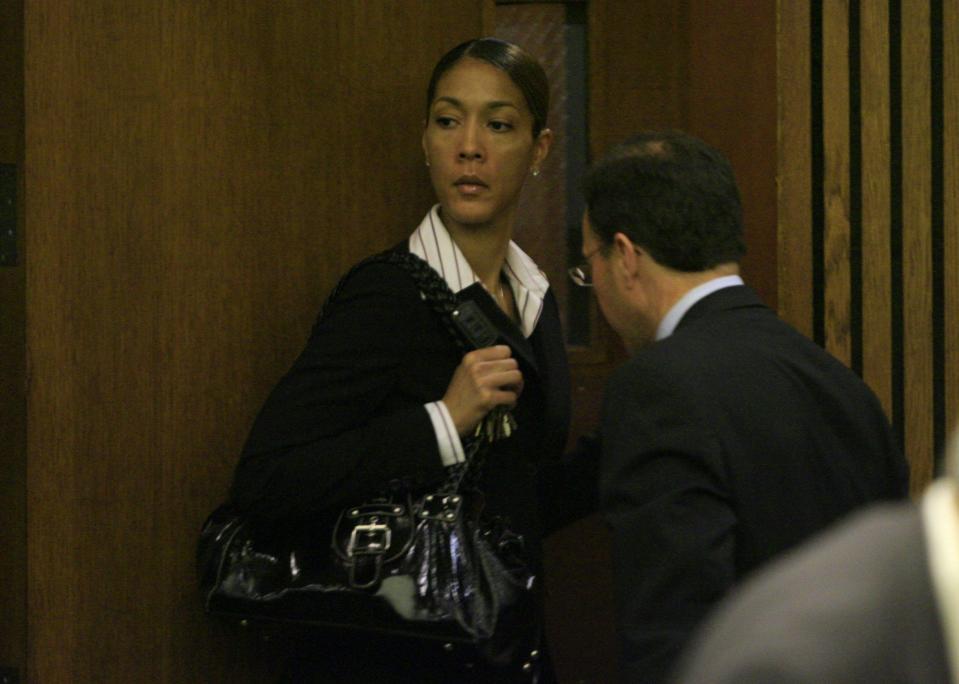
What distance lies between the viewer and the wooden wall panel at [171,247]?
223 cm

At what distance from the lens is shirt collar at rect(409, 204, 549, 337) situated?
2.28 metres

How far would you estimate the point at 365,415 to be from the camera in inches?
84.9

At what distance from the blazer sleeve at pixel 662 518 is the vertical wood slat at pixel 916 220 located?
3.21 feet

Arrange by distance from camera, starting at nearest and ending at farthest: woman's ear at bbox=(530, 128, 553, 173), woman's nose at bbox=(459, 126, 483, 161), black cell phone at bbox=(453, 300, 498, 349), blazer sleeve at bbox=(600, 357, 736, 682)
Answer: blazer sleeve at bbox=(600, 357, 736, 682) → black cell phone at bbox=(453, 300, 498, 349) → woman's nose at bbox=(459, 126, 483, 161) → woman's ear at bbox=(530, 128, 553, 173)

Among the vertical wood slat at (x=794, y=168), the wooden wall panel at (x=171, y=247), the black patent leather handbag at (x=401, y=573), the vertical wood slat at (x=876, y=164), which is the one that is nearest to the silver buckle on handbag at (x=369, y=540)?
the black patent leather handbag at (x=401, y=573)

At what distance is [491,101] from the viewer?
2.35 meters

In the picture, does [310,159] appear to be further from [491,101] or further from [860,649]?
[860,649]

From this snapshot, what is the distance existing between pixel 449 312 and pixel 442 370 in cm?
9

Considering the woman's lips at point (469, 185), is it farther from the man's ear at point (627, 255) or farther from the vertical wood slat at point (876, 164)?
the vertical wood slat at point (876, 164)

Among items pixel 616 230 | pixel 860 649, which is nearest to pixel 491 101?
pixel 616 230

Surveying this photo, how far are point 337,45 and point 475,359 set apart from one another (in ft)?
2.30

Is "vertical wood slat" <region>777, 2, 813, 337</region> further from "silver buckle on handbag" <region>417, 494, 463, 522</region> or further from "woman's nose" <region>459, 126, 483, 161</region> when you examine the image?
"silver buckle on handbag" <region>417, 494, 463, 522</region>

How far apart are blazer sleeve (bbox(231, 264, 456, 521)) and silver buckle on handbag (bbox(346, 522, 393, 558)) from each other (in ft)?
0.18

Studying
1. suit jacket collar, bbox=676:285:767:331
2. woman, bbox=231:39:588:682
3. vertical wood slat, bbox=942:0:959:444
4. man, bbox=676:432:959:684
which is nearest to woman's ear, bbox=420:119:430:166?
woman, bbox=231:39:588:682
